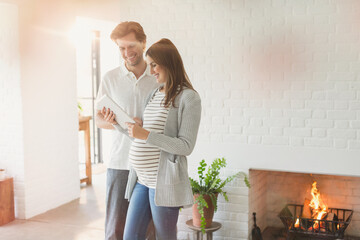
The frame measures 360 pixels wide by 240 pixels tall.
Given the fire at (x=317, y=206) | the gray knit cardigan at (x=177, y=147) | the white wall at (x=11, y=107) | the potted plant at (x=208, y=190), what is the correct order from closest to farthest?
Result: the gray knit cardigan at (x=177, y=147)
the potted plant at (x=208, y=190)
the fire at (x=317, y=206)
the white wall at (x=11, y=107)

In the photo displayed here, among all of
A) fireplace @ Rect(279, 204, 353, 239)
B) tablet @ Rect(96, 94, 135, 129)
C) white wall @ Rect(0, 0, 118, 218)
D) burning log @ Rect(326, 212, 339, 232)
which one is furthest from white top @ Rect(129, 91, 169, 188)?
white wall @ Rect(0, 0, 118, 218)

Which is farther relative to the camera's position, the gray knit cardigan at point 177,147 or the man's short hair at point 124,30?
the man's short hair at point 124,30

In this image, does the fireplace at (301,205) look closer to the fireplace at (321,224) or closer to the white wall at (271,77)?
the fireplace at (321,224)

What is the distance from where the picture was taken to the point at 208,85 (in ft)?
11.5

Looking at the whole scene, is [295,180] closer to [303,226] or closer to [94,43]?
[303,226]

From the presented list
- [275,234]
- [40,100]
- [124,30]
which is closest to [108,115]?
[124,30]

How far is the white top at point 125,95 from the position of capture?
257 centimetres

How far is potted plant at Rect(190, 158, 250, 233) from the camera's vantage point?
3337mm

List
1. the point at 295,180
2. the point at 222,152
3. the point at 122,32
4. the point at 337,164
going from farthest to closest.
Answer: the point at 295,180 < the point at 222,152 < the point at 337,164 < the point at 122,32

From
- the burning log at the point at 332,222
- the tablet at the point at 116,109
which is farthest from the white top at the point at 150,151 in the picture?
the burning log at the point at 332,222

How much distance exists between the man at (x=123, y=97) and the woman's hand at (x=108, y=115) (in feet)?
0.55

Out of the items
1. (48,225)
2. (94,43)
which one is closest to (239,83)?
(48,225)

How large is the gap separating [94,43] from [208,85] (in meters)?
3.68

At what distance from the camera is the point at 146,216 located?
7.14ft
